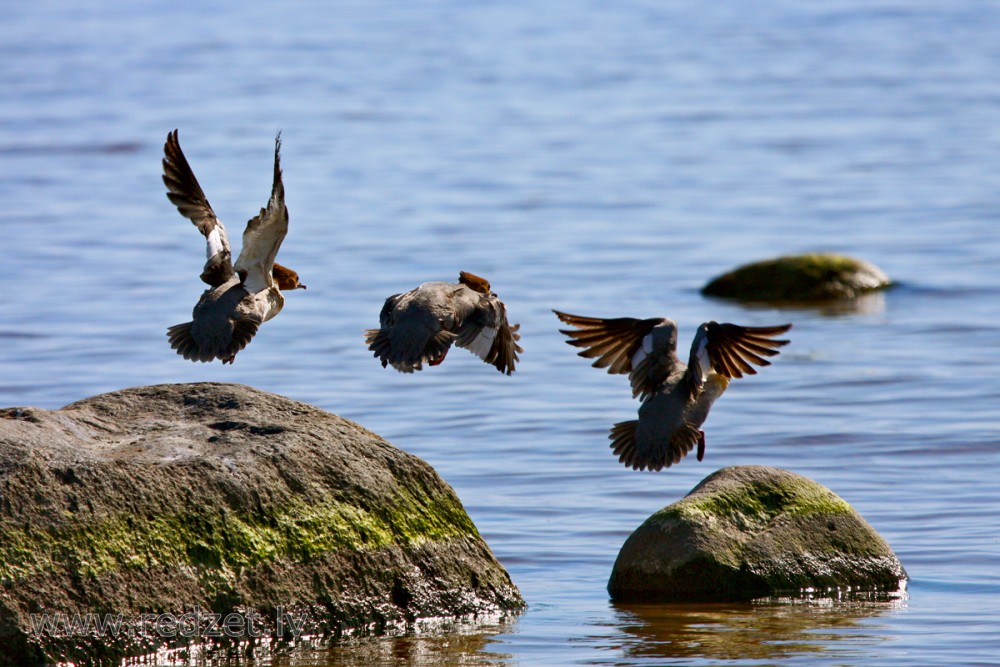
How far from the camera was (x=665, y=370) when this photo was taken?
765 centimetres

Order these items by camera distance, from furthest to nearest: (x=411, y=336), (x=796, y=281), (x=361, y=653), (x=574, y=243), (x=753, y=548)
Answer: (x=574, y=243) < (x=796, y=281) < (x=753, y=548) < (x=411, y=336) < (x=361, y=653)

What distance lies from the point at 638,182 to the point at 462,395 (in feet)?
38.5

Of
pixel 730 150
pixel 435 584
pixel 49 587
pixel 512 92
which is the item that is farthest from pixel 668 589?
pixel 512 92

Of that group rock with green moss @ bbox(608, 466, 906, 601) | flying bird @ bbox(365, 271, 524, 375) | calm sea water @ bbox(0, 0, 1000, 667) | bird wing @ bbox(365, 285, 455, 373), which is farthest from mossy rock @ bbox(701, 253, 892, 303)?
bird wing @ bbox(365, 285, 455, 373)

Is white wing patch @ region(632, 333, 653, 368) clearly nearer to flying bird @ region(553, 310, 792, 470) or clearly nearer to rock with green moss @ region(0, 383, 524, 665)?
flying bird @ region(553, 310, 792, 470)

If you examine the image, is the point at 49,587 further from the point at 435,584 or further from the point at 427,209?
the point at 427,209

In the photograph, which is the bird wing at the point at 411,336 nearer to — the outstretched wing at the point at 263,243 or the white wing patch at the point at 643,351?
the outstretched wing at the point at 263,243

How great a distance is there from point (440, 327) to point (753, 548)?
1.93 metres

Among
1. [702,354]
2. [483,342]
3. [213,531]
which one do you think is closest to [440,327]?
[483,342]

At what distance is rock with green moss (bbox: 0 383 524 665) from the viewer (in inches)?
241

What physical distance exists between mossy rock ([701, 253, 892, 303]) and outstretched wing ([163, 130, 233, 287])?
9264mm

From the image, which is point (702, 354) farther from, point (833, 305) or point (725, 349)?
point (833, 305)

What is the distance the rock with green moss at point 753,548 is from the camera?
7750 millimetres

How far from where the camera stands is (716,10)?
46562mm
